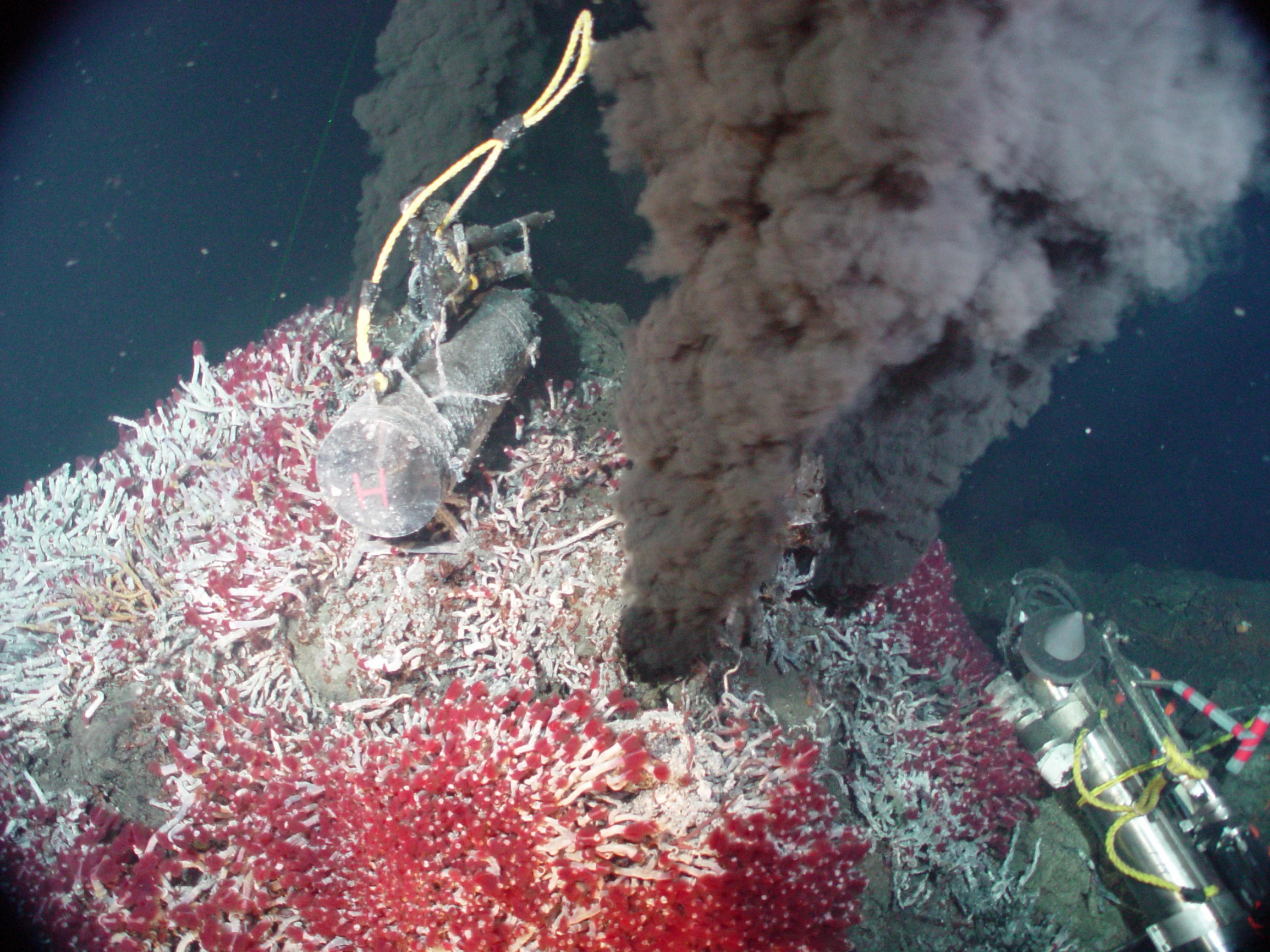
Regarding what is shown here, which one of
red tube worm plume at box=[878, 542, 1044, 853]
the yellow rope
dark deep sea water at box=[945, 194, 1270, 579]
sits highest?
dark deep sea water at box=[945, 194, 1270, 579]

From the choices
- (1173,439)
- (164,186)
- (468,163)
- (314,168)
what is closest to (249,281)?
(164,186)

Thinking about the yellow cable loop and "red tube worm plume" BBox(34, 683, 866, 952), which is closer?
"red tube worm plume" BBox(34, 683, 866, 952)

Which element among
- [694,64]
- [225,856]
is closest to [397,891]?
[225,856]

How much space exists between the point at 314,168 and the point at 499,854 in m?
17.0

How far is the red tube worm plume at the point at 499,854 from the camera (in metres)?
2.75

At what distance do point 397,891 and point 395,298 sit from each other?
7.15m

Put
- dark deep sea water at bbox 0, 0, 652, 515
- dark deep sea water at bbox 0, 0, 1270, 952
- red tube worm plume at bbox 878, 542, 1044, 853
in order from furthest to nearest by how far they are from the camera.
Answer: dark deep sea water at bbox 0, 0, 1270, 952
dark deep sea water at bbox 0, 0, 652, 515
red tube worm plume at bbox 878, 542, 1044, 853

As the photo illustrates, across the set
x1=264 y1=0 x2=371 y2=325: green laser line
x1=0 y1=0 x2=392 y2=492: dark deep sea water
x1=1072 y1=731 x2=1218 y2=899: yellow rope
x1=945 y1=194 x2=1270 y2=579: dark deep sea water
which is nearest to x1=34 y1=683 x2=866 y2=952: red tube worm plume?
x1=1072 y1=731 x2=1218 y2=899: yellow rope

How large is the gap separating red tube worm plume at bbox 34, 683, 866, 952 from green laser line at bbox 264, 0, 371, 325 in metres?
15.6

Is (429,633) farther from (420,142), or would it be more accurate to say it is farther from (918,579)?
(420,142)

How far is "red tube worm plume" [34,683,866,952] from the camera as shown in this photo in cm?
275

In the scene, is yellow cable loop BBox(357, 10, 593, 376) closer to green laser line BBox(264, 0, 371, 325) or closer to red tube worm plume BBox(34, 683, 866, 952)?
red tube worm plume BBox(34, 683, 866, 952)

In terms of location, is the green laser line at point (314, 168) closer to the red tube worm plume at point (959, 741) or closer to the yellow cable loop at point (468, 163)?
the yellow cable loop at point (468, 163)

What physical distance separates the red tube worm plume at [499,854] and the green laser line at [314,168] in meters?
15.6
